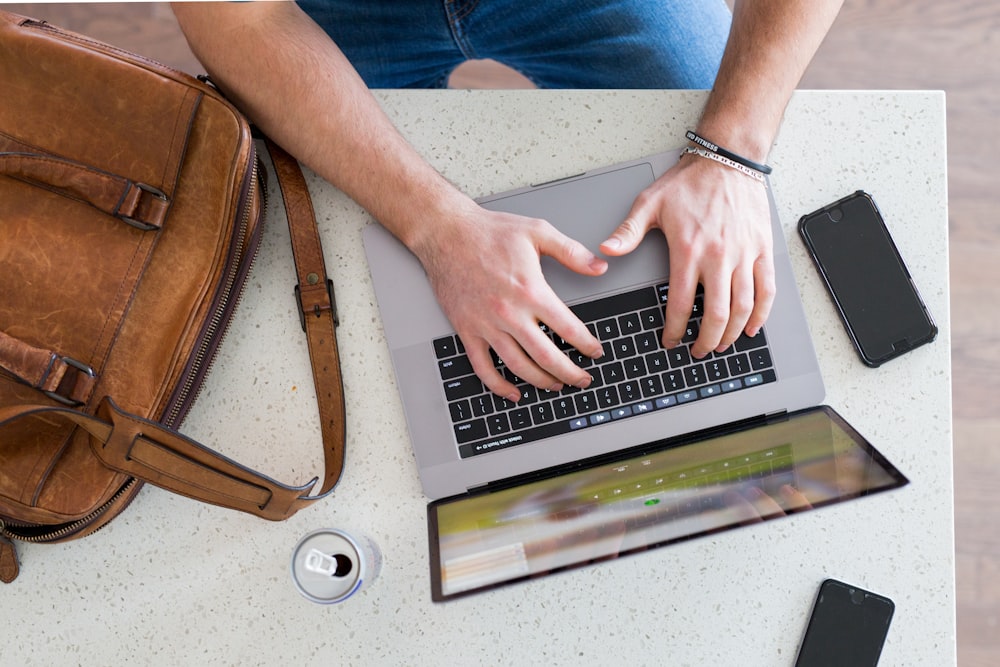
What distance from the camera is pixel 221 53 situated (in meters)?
0.78

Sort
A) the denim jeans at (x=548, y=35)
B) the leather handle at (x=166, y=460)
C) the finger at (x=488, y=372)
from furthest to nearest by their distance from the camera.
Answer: the denim jeans at (x=548, y=35)
the finger at (x=488, y=372)
the leather handle at (x=166, y=460)

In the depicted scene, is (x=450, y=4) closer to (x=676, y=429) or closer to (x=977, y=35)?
(x=676, y=429)

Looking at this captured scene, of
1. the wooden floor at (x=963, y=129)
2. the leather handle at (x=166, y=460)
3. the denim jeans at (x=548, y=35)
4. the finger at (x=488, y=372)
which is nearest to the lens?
the leather handle at (x=166, y=460)

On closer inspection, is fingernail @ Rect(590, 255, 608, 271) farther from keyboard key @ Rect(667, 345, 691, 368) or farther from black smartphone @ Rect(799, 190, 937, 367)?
black smartphone @ Rect(799, 190, 937, 367)

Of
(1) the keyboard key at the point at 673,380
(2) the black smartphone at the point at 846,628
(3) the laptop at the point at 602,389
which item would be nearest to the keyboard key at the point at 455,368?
(3) the laptop at the point at 602,389

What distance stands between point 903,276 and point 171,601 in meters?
0.90

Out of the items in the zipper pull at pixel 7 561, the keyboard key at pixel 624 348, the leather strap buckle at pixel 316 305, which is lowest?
the zipper pull at pixel 7 561

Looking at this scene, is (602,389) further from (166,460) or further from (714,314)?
(166,460)

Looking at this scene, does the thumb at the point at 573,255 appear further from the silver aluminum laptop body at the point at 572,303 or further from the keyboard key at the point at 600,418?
the keyboard key at the point at 600,418

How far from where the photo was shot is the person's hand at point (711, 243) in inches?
29.8

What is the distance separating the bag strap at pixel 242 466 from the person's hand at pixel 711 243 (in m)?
0.33

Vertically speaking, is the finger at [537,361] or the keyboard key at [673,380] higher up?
the finger at [537,361]

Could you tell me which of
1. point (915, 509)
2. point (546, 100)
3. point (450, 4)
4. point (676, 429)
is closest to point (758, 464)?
point (676, 429)

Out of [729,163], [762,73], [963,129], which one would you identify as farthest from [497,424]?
[963,129]
